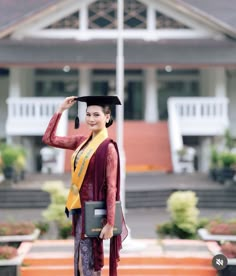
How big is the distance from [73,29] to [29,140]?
367cm

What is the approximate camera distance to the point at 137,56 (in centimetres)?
2678

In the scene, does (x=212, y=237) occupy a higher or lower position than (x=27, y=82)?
lower

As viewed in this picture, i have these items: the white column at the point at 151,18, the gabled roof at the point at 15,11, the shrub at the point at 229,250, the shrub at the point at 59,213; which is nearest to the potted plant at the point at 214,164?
the white column at the point at 151,18

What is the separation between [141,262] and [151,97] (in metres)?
17.1

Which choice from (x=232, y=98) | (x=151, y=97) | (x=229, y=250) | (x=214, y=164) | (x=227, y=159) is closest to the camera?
(x=229, y=250)

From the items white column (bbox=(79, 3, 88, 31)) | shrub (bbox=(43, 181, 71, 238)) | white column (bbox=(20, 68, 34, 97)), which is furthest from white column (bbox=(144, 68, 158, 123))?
shrub (bbox=(43, 181, 71, 238))

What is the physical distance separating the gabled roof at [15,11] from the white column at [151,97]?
3.75 m

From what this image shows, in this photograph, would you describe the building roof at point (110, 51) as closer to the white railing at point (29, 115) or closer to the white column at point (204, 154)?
the white railing at point (29, 115)

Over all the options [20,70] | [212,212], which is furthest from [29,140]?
[212,212]

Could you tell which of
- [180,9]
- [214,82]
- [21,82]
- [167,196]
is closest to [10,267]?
[167,196]

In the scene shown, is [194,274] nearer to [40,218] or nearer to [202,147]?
[40,218]

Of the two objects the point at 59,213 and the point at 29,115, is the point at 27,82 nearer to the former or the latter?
the point at 29,115

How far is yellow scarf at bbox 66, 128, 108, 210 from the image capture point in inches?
301

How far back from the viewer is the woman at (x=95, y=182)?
25.0 ft
